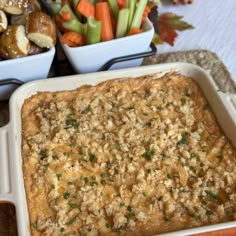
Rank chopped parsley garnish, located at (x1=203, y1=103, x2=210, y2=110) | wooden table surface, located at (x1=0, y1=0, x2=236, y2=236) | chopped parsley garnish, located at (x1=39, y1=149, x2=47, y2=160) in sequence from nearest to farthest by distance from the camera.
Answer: chopped parsley garnish, located at (x1=39, y1=149, x2=47, y2=160) < chopped parsley garnish, located at (x1=203, y1=103, x2=210, y2=110) < wooden table surface, located at (x1=0, y1=0, x2=236, y2=236)

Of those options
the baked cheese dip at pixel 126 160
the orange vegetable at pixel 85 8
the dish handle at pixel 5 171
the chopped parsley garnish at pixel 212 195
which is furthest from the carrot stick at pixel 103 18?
the chopped parsley garnish at pixel 212 195

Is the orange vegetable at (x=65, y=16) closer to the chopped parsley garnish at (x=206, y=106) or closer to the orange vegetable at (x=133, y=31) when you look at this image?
the orange vegetable at (x=133, y=31)

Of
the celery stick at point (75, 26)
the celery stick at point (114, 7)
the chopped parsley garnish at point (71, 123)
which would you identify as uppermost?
the celery stick at point (114, 7)

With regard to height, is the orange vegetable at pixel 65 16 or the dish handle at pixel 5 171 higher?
the orange vegetable at pixel 65 16

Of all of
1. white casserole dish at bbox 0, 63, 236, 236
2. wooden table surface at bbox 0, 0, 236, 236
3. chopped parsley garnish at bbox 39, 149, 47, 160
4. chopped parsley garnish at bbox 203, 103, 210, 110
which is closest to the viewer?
white casserole dish at bbox 0, 63, 236, 236

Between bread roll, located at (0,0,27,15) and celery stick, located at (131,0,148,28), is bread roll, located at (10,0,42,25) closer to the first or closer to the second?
bread roll, located at (0,0,27,15)

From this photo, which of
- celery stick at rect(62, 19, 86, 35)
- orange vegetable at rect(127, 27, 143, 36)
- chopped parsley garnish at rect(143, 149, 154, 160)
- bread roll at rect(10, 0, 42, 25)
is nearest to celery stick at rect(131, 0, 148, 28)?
orange vegetable at rect(127, 27, 143, 36)

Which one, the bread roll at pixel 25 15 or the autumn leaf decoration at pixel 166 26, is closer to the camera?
the bread roll at pixel 25 15
